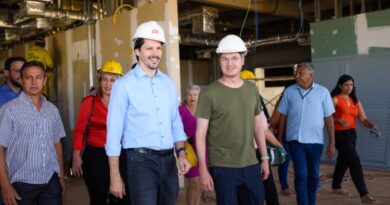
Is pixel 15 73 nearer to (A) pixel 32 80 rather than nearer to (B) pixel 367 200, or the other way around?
(A) pixel 32 80

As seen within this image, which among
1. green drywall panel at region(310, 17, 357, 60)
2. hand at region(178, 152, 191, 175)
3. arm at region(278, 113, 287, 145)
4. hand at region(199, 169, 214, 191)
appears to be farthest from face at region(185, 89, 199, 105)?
green drywall panel at region(310, 17, 357, 60)

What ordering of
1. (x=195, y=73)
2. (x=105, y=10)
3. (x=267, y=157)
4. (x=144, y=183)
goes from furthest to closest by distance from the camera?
(x=195, y=73) → (x=105, y=10) → (x=267, y=157) → (x=144, y=183)

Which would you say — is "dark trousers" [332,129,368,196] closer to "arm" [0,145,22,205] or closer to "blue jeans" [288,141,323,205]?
"blue jeans" [288,141,323,205]

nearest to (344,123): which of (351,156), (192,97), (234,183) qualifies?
(351,156)

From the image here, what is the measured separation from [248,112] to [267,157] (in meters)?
0.44

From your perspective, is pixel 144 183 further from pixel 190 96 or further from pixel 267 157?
pixel 190 96

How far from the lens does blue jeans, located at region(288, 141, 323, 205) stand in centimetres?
373

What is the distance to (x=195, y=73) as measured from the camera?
1365 centimetres

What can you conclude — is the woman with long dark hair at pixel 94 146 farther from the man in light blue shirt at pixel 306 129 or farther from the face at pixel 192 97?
the man in light blue shirt at pixel 306 129

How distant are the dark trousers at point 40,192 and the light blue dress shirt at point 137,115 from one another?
0.56 m

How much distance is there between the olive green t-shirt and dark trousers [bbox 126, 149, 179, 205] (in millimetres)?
415

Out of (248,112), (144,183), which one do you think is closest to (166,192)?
(144,183)

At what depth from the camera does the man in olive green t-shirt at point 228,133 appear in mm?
2588

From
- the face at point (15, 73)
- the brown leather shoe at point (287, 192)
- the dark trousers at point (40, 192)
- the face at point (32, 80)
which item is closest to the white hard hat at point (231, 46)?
the face at point (32, 80)
